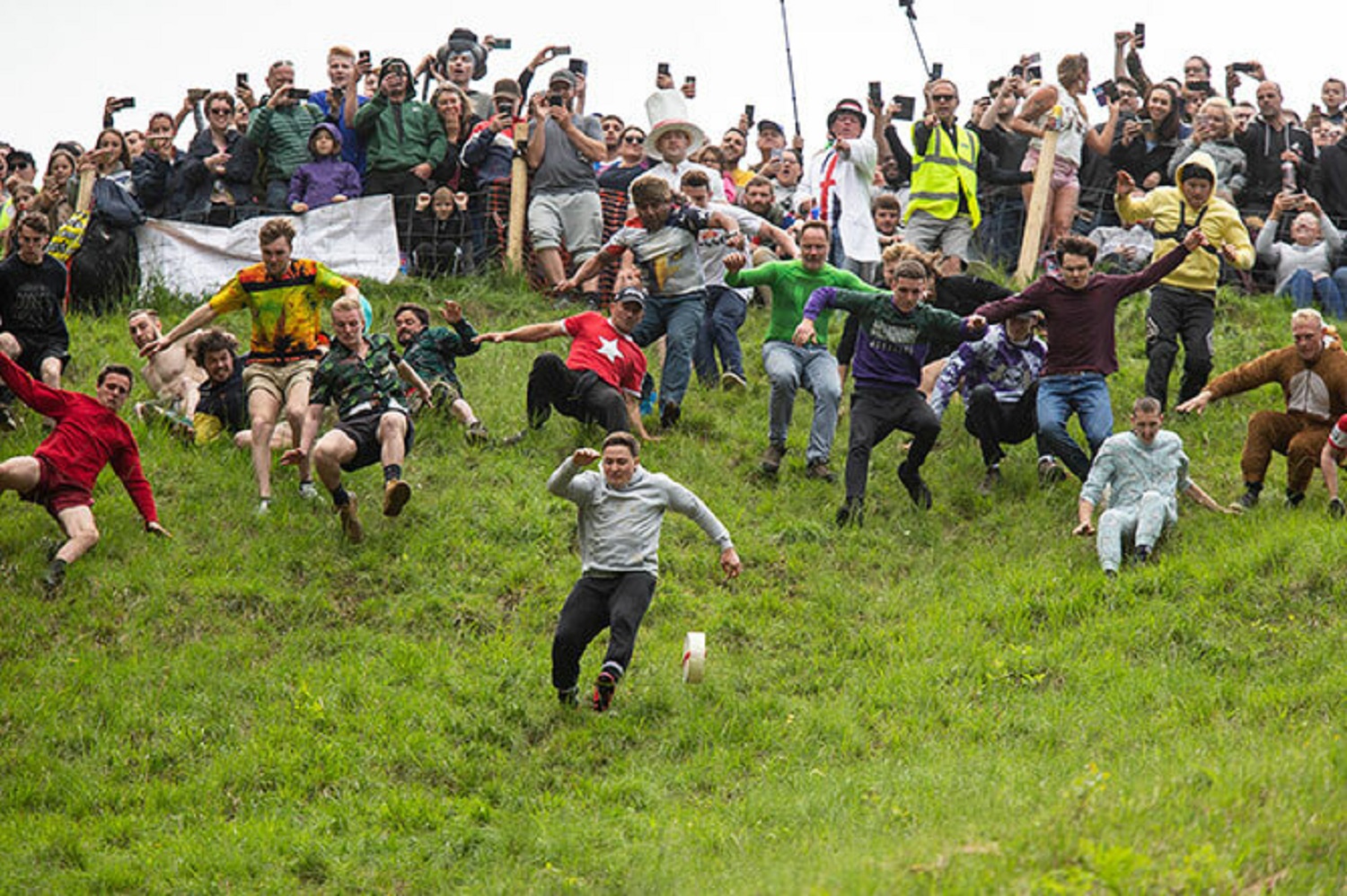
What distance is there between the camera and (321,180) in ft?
63.0

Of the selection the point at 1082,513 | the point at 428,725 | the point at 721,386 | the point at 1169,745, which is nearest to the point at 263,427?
the point at 428,725

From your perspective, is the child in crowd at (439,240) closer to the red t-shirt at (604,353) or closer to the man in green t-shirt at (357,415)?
the red t-shirt at (604,353)

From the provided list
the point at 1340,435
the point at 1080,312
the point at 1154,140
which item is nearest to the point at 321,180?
the point at 1080,312

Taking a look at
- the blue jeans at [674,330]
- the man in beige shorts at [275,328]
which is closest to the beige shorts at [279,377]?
the man in beige shorts at [275,328]

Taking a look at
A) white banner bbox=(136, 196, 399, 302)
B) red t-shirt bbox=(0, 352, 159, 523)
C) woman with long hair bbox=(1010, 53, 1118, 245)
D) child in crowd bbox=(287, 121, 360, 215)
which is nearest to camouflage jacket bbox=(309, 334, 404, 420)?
red t-shirt bbox=(0, 352, 159, 523)

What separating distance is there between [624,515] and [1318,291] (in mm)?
10446

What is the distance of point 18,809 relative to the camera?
34.3ft

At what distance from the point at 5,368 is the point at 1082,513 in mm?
7975

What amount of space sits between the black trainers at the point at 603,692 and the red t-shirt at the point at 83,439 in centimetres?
414

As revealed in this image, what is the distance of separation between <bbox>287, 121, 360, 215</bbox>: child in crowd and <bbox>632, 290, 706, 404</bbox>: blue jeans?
5.16 m

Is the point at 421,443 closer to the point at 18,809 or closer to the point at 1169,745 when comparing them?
the point at 18,809

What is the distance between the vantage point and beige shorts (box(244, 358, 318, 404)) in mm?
14000

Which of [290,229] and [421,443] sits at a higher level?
[290,229]

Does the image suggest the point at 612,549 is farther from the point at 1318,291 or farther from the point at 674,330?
the point at 1318,291
